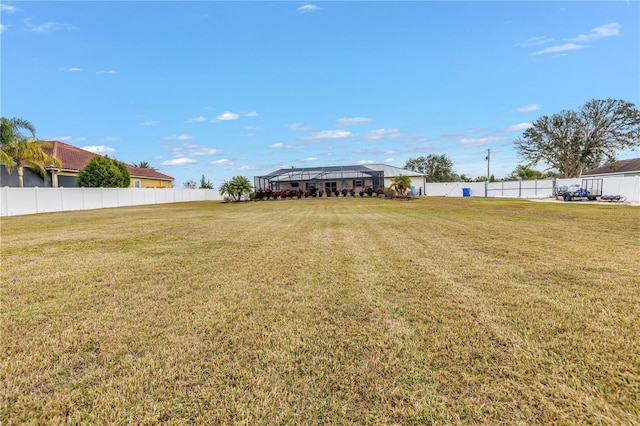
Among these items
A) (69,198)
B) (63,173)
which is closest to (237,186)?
(69,198)

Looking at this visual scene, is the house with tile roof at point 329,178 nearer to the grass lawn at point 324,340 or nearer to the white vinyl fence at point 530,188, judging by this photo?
the white vinyl fence at point 530,188

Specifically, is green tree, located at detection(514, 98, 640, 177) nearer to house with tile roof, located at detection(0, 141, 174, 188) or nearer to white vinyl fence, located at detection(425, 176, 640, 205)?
white vinyl fence, located at detection(425, 176, 640, 205)

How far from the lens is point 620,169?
36.5 m

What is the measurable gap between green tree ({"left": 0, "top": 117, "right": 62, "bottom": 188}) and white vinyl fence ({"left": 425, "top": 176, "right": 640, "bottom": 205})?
129ft

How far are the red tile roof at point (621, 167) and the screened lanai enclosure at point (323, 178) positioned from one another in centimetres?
2790

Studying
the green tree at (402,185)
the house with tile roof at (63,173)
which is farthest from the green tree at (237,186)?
the green tree at (402,185)

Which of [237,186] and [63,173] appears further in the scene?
[237,186]

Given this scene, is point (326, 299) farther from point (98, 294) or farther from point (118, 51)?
point (118, 51)

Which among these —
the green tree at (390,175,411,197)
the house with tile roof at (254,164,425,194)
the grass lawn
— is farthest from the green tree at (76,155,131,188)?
the green tree at (390,175,411,197)

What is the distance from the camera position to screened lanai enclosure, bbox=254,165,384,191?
121 ft

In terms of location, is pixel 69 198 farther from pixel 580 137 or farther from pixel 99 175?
pixel 580 137

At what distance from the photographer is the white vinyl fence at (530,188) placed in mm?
20672

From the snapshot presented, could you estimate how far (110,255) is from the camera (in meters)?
6.02

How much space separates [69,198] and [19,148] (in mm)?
4806
